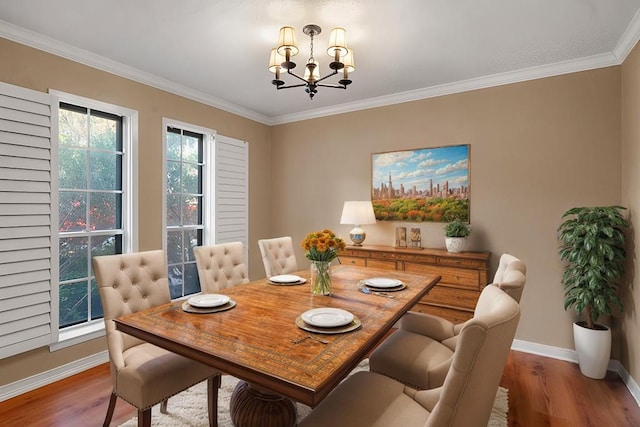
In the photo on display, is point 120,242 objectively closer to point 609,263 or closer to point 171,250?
point 171,250

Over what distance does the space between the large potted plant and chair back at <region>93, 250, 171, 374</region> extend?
3.16m

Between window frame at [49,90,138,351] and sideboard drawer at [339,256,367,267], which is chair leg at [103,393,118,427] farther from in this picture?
sideboard drawer at [339,256,367,267]

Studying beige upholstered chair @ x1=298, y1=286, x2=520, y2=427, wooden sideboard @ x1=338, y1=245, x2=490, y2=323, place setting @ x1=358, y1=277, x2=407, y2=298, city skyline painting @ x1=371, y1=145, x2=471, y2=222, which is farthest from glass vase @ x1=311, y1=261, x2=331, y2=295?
city skyline painting @ x1=371, y1=145, x2=471, y2=222

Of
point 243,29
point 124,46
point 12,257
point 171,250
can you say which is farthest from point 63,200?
point 243,29

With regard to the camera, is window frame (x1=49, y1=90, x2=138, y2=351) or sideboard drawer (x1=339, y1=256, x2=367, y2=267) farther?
sideboard drawer (x1=339, y1=256, x2=367, y2=267)

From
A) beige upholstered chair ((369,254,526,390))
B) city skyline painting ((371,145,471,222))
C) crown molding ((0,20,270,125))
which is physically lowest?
beige upholstered chair ((369,254,526,390))

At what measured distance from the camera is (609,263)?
265cm

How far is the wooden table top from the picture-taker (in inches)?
44.5

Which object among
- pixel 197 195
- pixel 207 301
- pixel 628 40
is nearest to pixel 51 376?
pixel 207 301

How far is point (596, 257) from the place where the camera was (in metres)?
2.63

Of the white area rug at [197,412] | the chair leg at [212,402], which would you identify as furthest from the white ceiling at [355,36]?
the white area rug at [197,412]

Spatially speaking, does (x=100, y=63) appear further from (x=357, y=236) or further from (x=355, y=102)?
(x=357, y=236)

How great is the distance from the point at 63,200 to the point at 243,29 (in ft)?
6.75

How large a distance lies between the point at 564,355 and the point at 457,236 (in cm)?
139
